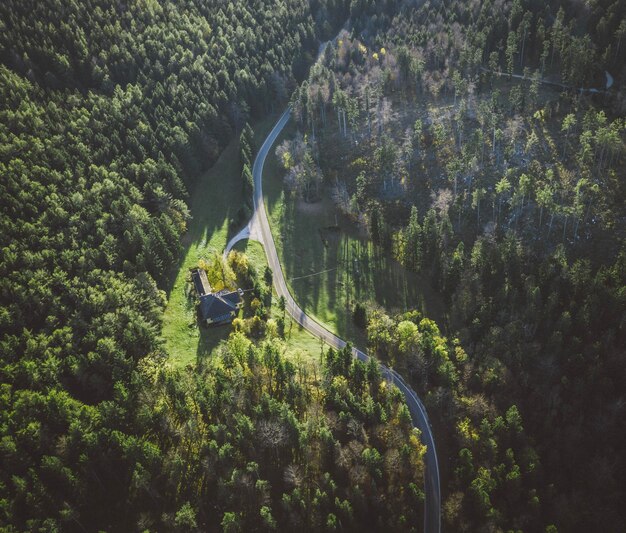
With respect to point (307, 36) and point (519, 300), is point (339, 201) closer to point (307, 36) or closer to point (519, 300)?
point (519, 300)

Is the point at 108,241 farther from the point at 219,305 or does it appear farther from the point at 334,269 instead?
the point at 334,269

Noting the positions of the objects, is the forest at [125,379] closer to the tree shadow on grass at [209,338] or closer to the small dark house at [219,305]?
the tree shadow on grass at [209,338]

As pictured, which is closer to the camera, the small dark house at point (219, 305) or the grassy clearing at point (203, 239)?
the grassy clearing at point (203, 239)

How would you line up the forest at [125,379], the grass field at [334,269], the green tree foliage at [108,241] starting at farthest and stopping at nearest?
the grass field at [334,269] < the green tree foliage at [108,241] < the forest at [125,379]

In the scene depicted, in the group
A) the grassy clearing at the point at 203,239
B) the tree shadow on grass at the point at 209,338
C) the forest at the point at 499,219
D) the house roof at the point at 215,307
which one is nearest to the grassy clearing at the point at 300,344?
the house roof at the point at 215,307

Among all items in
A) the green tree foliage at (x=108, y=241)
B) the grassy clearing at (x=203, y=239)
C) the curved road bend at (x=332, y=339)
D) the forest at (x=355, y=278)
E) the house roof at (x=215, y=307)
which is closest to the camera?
the green tree foliage at (x=108, y=241)

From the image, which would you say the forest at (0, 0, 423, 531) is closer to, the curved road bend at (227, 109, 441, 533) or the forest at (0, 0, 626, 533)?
the forest at (0, 0, 626, 533)

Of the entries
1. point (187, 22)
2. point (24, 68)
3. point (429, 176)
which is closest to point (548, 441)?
point (429, 176)
